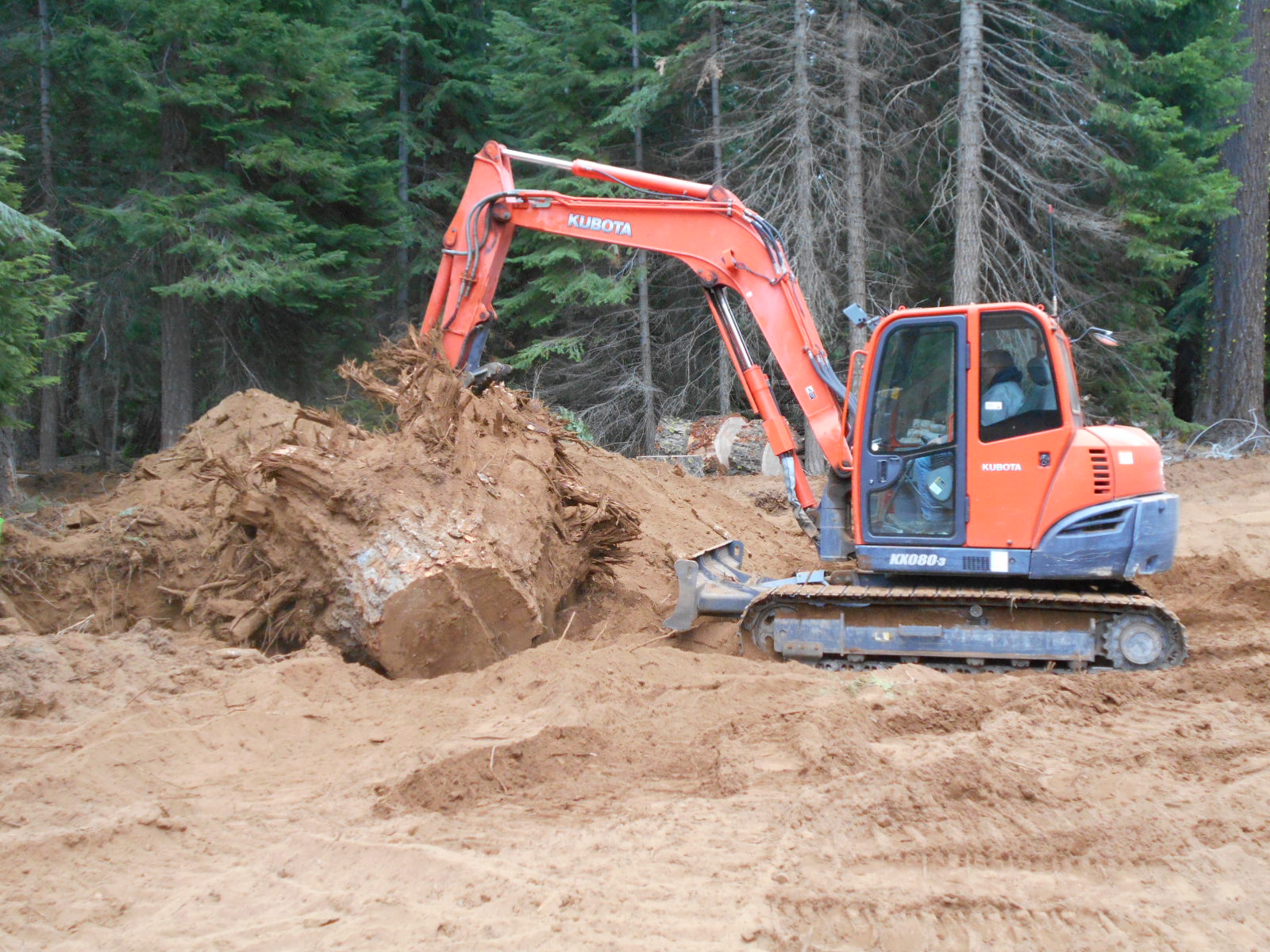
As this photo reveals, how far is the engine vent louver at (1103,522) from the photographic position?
579 cm

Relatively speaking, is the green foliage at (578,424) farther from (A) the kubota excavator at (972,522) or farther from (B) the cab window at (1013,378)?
(B) the cab window at (1013,378)

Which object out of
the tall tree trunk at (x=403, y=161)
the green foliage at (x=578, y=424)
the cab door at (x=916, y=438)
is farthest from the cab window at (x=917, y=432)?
the tall tree trunk at (x=403, y=161)

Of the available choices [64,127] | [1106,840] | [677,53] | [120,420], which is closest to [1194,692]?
[1106,840]

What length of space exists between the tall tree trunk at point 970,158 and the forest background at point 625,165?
0.16 ft

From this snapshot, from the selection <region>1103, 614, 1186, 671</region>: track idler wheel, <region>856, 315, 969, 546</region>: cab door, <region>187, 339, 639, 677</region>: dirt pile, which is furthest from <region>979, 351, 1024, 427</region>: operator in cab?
<region>187, 339, 639, 677</region>: dirt pile

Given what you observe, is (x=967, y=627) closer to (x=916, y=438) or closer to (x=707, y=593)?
(x=916, y=438)

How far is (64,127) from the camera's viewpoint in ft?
44.0

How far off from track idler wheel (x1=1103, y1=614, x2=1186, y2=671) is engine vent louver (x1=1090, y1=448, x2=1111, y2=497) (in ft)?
2.60

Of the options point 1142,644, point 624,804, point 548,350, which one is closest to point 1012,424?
point 1142,644

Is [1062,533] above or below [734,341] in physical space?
below

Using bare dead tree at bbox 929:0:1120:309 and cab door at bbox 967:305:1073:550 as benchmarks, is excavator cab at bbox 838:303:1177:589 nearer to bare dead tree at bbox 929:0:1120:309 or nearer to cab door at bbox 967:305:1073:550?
cab door at bbox 967:305:1073:550

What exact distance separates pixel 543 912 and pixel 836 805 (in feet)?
4.61

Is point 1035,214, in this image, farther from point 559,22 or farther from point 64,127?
point 64,127

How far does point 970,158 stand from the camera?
13438mm
